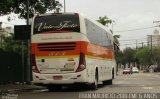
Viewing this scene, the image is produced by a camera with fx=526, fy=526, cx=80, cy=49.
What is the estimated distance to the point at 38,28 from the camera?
1022 inches

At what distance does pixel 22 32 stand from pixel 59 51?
700 cm

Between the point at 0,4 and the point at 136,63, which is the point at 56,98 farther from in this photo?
the point at 136,63

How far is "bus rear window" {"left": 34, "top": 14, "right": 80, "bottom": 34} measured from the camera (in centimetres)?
2569

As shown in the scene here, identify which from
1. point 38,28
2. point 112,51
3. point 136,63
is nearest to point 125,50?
point 136,63

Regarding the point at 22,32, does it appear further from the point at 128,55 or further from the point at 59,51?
the point at 128,55

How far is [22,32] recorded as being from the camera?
105 ft

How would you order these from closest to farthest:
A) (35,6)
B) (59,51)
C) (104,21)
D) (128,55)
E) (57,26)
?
(59,51) < (57,26) < (35,6) < (104,21) < (128,55)

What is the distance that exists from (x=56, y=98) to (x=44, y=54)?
5039 mm

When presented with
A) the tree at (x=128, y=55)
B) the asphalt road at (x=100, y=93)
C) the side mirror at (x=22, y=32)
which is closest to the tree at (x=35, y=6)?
the side mirror at (x=22, y=32)

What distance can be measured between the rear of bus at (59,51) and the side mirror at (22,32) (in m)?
6.09

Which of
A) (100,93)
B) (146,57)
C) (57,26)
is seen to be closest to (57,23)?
(57,26)

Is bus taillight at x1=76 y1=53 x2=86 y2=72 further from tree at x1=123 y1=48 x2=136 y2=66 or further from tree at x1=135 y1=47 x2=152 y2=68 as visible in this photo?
tree at x1=123 y1=48 x2=136 y2=66

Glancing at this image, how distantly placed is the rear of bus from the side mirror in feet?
20.0

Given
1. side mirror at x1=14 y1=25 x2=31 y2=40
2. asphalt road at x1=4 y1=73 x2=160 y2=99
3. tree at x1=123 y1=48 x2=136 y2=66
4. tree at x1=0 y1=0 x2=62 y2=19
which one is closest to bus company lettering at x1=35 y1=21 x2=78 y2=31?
asphalt road at x1=4 y1=73 x2=160 y2=99
